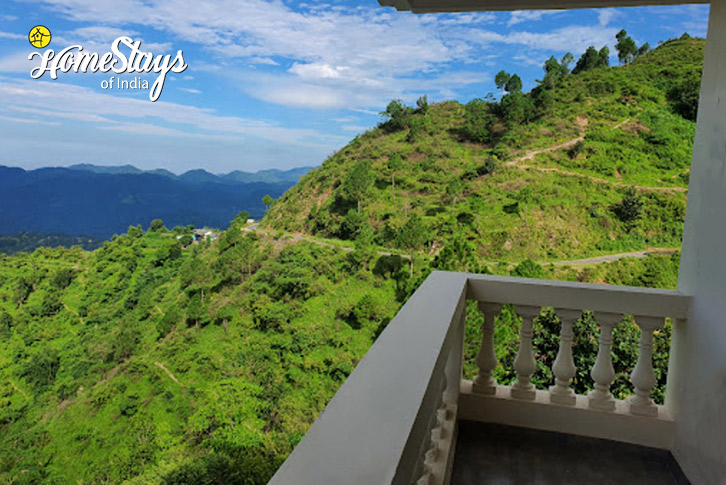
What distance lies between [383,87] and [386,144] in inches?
710

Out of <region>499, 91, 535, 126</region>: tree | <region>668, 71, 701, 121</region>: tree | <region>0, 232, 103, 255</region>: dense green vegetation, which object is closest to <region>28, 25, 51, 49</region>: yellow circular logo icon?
<region>0, 232, 103, 255</region>: dense green vegetation

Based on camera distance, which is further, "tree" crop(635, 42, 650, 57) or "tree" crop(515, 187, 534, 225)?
"tree" crop(635, 42, 650, 57)

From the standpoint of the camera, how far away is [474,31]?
44312 millimetres

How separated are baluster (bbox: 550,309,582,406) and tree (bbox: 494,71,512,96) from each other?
3238 centimetres

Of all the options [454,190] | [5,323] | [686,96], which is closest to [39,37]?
[5,323]

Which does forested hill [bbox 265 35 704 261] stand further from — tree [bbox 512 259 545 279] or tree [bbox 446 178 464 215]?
tree [bbox 512 259 545 279]

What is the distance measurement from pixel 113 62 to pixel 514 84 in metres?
31.0

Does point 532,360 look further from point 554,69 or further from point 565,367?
point 554,69

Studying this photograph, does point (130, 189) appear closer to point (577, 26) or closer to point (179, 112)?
point (179, 112)

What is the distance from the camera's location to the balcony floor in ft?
3.78

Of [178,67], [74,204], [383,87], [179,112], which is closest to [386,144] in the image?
[383,87]

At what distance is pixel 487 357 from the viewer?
4.54 feet

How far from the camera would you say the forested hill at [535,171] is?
21.2 metres

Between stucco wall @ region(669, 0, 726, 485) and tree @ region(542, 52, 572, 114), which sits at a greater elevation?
tree @ region(542, 52, 572, 114)
